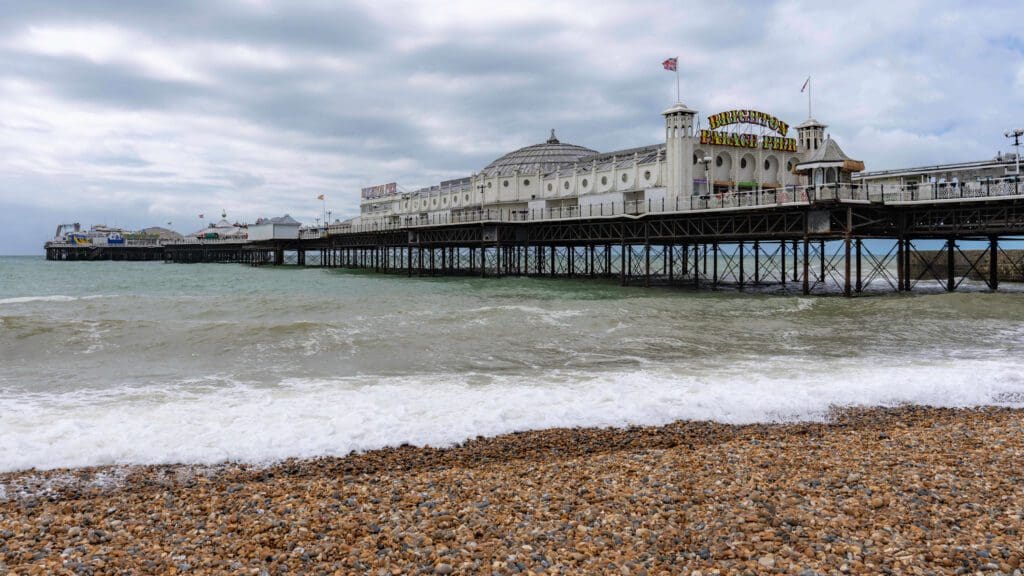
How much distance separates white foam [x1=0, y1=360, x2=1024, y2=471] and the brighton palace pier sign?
117ft

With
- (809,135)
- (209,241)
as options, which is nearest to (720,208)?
(809,135)

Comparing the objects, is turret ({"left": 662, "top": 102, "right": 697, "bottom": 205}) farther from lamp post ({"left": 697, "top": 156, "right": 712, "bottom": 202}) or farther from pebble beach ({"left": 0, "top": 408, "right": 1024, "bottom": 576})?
pebble beach ({"left": 0, "top": 408, "right": 1024, "bottom": 576})

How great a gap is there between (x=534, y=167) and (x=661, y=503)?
64131 mm

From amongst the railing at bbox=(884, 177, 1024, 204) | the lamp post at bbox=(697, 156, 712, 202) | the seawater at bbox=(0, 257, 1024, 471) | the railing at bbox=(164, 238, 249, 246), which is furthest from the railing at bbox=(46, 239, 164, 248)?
the railing at bbox=(884, 177, 1024, 204)

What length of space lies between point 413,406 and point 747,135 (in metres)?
44.6

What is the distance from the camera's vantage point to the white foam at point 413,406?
30.0 feet

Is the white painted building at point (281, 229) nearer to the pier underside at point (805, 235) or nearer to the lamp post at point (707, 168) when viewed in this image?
the pier underside at point (805, 235)

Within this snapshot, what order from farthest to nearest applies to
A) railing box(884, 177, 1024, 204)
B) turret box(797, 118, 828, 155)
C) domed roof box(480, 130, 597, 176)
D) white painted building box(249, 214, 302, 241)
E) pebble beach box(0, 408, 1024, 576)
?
white painted building box(249, 214, 302, 241) < domed roof box(480, 130, 597, 176) < turret box(797, 118, 828, 155) < railing box(884, 177, 1024, 204) < pebble beach box(0, 408, 1024, 576)

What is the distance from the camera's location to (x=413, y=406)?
11344 mm

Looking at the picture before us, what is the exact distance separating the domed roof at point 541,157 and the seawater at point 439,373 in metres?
43.4

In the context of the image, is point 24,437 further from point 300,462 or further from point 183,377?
point 183,377

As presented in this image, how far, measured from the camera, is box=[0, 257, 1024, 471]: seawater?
9820 millimetres

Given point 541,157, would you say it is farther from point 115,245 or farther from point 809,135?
point 115,245

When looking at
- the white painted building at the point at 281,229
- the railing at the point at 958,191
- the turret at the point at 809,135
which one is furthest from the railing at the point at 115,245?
the railing at the point at 958,191
